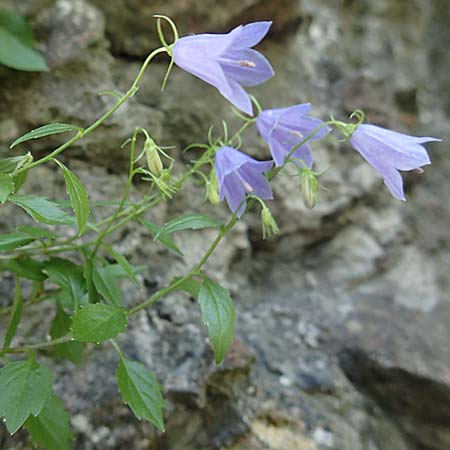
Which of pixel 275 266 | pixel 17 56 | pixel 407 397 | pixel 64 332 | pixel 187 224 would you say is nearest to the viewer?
pixel 187 224

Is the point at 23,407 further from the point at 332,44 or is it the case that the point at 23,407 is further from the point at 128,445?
the point at 332,44

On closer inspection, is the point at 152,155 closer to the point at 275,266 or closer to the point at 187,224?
the point at 187,224

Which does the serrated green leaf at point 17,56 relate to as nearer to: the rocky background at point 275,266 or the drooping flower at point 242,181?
the rocky background at point 275,266

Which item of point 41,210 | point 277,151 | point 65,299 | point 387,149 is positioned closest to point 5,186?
point 41,210

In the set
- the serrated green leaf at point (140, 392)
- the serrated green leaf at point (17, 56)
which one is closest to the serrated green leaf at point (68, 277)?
the serrated green leaf at point (140, 392)

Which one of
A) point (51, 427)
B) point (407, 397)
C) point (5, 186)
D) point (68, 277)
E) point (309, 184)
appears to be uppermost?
point (5, 186)

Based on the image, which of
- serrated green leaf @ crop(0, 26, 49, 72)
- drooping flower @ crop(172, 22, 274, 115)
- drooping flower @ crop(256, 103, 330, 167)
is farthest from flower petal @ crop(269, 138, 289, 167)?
serrated green leaf @ crop(0, 26, 49, 72)
